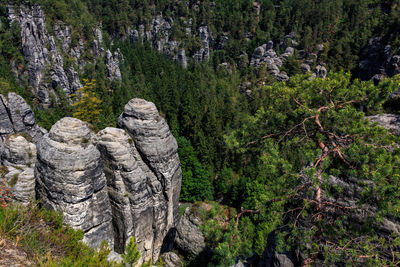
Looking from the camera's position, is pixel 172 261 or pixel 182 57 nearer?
pixel 172 261

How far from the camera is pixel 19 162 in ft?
65.0

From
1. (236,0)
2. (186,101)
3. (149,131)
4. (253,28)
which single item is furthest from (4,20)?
(236,0)

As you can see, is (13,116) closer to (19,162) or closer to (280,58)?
(19,162)

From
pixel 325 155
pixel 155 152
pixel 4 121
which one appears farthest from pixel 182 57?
pixel 325 155

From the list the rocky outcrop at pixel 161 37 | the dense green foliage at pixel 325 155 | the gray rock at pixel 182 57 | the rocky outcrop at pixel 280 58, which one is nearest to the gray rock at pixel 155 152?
the dense green foliage at pixel 325 155

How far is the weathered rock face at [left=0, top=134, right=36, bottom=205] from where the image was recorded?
16406 mm

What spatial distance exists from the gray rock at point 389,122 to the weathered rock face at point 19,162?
787 inches

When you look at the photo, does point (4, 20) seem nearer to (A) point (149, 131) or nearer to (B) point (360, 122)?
(A) point (149, 131)

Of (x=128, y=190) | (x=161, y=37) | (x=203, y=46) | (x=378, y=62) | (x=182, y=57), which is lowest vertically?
(x=182, y=57)

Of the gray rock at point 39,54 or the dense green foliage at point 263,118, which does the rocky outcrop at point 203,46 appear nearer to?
the dense green foliage at point 263,118

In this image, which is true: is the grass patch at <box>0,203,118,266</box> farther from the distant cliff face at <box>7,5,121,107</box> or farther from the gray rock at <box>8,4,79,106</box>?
the gray rock at <box>8,4,79,106</box>

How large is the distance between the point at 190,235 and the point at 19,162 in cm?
1482

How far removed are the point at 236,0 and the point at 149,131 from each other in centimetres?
13385

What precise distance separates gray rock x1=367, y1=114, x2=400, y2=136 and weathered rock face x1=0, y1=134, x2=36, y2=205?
20.0 metres
